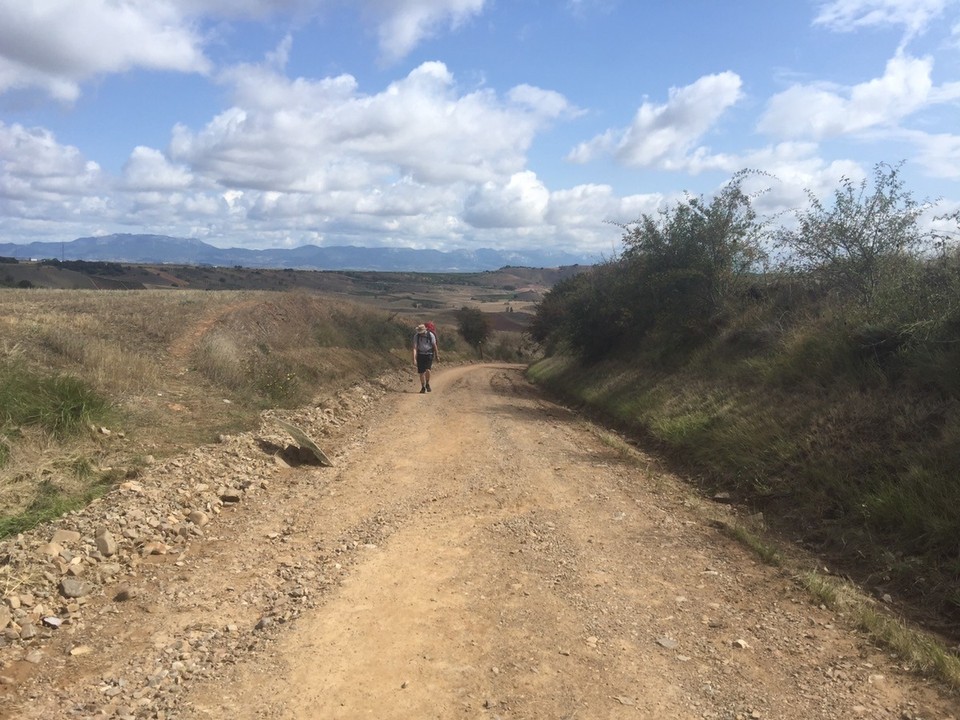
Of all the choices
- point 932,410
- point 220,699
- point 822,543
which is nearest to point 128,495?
point 220,699

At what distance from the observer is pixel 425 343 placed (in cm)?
1964

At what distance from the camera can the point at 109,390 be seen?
971 cm

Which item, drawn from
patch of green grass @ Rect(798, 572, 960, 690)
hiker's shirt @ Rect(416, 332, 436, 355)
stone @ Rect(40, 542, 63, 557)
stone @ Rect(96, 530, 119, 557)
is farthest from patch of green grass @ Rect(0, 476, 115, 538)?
hiker's shirt @ Rect(416, 332, 436, 355)

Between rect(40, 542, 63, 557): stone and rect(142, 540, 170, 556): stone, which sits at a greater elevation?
rect(40, 542, 63, 557): stone

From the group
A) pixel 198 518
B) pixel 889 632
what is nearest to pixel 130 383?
pixel 198 518

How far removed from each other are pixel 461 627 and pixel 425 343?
15.4m

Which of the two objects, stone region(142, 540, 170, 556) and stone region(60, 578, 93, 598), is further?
stone region(142, 540, 170, 556)

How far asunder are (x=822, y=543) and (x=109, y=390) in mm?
9932

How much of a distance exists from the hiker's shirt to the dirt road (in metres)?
12.0

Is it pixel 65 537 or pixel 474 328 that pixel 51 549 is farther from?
pixel 474 328

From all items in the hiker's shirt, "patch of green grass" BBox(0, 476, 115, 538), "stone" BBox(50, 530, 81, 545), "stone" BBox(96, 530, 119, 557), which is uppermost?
the hiker's shirt

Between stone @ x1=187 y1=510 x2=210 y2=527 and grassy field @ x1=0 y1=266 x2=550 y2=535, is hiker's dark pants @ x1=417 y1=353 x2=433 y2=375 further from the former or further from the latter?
stone @ x1=187 y1=510 x2=210 y2=527

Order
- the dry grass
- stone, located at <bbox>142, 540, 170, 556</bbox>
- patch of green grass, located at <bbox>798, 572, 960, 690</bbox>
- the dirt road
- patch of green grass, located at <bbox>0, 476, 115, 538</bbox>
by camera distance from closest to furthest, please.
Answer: the dirt road, patch of green grass, located at <bbox>798, 572, 960, 690</bbox>, patch of green grass, located at <bbox>0, 476, 115, 538</bbox>, stone, located at <bbox>142, 540, 170, 556</bbox>, the dry grass

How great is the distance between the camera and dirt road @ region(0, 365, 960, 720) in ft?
12.0
